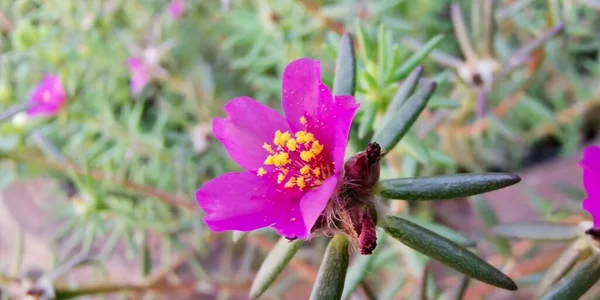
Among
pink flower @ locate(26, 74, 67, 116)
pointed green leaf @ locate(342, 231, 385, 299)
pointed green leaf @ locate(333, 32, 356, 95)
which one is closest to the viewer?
pointed green leaf @ locate(333, 32, 356, 95)

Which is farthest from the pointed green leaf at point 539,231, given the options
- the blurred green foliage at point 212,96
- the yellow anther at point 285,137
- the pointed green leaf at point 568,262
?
the yellow anther at point 285,137

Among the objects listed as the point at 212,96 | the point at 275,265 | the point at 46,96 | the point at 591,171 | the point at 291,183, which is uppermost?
the point at 212,96

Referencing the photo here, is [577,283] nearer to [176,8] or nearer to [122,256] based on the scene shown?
[176,8]

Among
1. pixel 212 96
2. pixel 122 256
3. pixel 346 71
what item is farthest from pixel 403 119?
pixel 122 256

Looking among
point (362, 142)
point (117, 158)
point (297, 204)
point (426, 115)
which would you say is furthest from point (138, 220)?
point (297, 204)

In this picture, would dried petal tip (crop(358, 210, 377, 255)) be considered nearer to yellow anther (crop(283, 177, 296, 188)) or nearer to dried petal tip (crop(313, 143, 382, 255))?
dried petal tip (crop(313, 143, 382, 255))

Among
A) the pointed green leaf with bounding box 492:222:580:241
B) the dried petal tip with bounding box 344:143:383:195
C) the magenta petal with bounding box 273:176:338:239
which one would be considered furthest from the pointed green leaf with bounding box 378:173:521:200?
the pointed green leaf with bounding box 492:222:580:241

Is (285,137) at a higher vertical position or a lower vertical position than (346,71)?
lower

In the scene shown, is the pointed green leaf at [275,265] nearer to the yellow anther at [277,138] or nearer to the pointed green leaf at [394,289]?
the yellow anther at [277,138]
